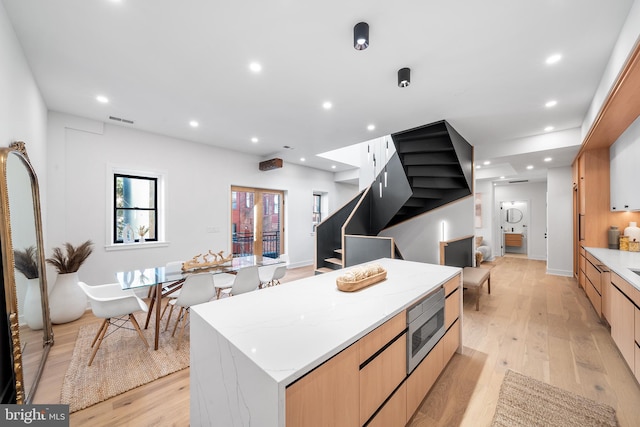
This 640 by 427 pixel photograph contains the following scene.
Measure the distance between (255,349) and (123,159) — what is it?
445cm

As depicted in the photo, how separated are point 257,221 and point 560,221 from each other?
696 cm

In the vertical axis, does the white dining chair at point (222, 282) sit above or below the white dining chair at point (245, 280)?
below

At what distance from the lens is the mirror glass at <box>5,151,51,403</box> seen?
72.2 inches

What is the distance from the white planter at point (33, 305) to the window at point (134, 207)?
6.05 feet

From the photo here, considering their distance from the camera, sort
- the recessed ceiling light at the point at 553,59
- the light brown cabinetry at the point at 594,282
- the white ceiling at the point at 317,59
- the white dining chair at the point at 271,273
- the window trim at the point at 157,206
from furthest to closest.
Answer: the window trim at the point at 157,206
the white dining chair at the point at 271,273
the light brown cabinetry at the point at 594,282
the recessed ceiling light at the point at 553,59
the white ceiling at the point at 317,59

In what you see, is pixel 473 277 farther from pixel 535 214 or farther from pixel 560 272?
pixel 535 214

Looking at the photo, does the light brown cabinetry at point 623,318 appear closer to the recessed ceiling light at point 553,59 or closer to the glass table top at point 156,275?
the recessed ceiling light at point 553,59

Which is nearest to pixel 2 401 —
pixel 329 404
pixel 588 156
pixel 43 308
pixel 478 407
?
pixel 43 308

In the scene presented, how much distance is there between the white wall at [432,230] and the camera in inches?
207

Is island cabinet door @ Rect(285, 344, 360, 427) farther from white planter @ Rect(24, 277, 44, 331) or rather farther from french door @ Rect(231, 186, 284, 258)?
french door @ Rect(231, 186, 284, 258)

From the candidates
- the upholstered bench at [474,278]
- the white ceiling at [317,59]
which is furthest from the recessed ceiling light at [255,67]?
the upholstered bench at [474,278]

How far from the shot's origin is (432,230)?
5.66 m

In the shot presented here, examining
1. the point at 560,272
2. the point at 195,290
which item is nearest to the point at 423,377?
the point at 195,290

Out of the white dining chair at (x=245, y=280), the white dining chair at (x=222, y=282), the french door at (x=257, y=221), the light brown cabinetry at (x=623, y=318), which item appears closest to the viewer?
the light brown cabinetry at (x=623, y=318)
